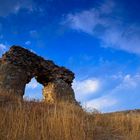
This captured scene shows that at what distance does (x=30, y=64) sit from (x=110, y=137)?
13309mm

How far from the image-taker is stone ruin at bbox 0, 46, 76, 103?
779 inches

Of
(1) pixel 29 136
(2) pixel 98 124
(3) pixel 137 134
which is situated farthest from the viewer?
(2) pixel 98 124

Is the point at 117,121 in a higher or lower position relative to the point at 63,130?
higher

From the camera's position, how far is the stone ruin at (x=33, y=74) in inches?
779

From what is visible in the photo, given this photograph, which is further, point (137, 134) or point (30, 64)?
point (30, 64)

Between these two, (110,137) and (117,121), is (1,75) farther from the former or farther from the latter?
(110,137)

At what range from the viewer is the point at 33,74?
22.0 meters

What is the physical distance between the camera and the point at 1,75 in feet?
64.7

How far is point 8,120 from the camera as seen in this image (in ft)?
25.6

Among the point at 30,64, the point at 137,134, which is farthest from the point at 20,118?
the point at 30,64

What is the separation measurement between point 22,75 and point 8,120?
1281 centimetres

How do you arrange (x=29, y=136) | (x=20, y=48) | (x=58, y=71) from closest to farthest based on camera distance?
(x=29, y=136)
(x=20, y=48)
(x=58, y=71)

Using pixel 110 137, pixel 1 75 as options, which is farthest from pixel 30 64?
pixel 110 137

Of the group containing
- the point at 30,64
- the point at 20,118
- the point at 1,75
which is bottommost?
the point at 20,118
